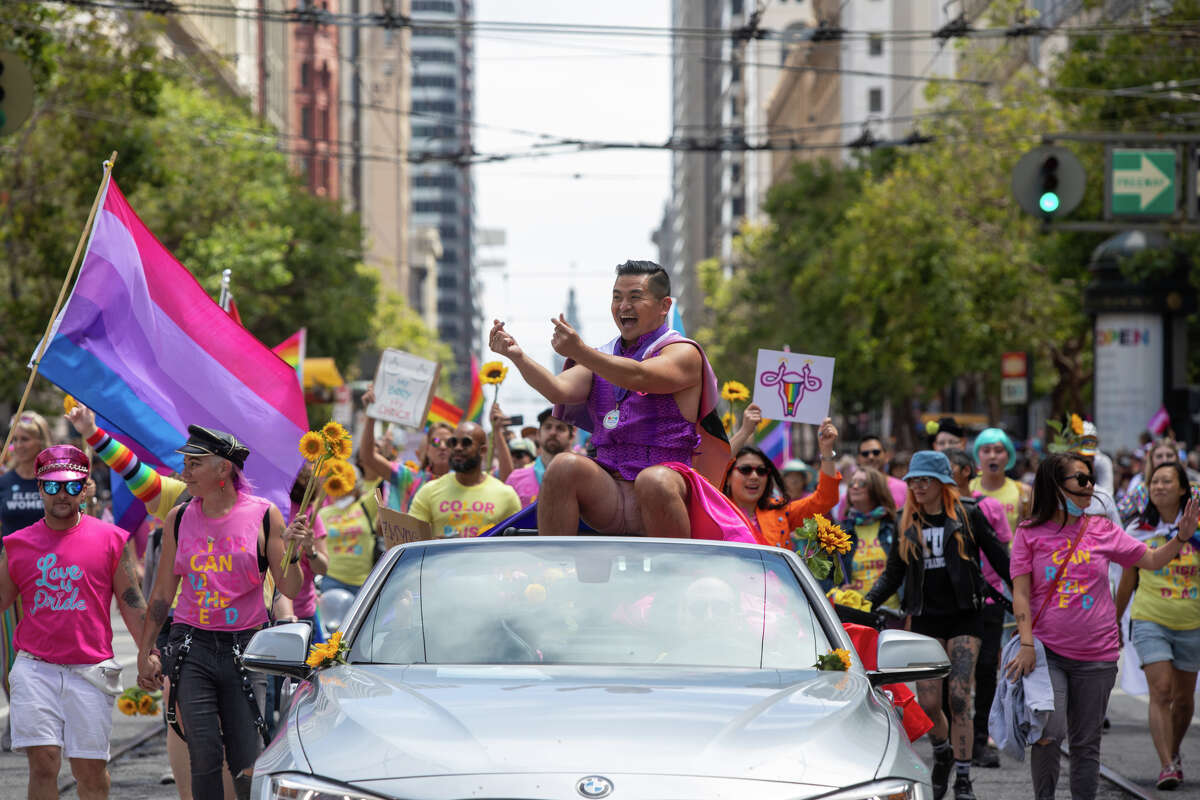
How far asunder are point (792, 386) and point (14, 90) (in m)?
5.51

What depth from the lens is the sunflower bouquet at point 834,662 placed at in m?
5.16

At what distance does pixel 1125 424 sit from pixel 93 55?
16856 mm

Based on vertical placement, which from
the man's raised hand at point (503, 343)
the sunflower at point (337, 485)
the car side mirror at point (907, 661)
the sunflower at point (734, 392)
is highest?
the man's raised hand at point (503, 343)

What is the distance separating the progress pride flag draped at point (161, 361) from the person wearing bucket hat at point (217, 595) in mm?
896

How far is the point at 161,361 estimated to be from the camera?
8.80m

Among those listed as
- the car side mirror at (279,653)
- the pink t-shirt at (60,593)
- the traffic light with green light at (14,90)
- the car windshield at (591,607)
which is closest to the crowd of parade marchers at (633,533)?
the pink t-shirt at (60,593)

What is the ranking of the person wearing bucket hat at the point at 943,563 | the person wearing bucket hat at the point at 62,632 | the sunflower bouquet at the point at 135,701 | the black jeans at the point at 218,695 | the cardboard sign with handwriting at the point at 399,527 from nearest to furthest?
1. the black jeans at the point at 218,695
2. the person wearing bucket hat at the point at 62,632
3. the cardboard sign with handwriting at the point at 399,527
4. the sunflower bouquet at the point at 135,701
5. the person wearing bucket hat at the point at 943,563

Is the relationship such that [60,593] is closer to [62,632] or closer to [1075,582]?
[62,632]

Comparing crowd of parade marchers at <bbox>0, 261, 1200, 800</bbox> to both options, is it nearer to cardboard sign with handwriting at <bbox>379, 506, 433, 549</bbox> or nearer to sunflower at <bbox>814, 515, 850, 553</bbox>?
sunflower at <bbox>814, 515, 850, 553</bbox>

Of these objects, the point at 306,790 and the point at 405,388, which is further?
the point at 405,388

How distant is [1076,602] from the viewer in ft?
27.3

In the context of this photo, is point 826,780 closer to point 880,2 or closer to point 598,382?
point 598,382

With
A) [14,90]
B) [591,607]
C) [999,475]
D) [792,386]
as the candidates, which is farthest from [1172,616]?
[14,90]

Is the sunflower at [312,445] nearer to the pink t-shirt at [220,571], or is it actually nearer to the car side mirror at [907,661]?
the pink t-shirt at [220,571]
